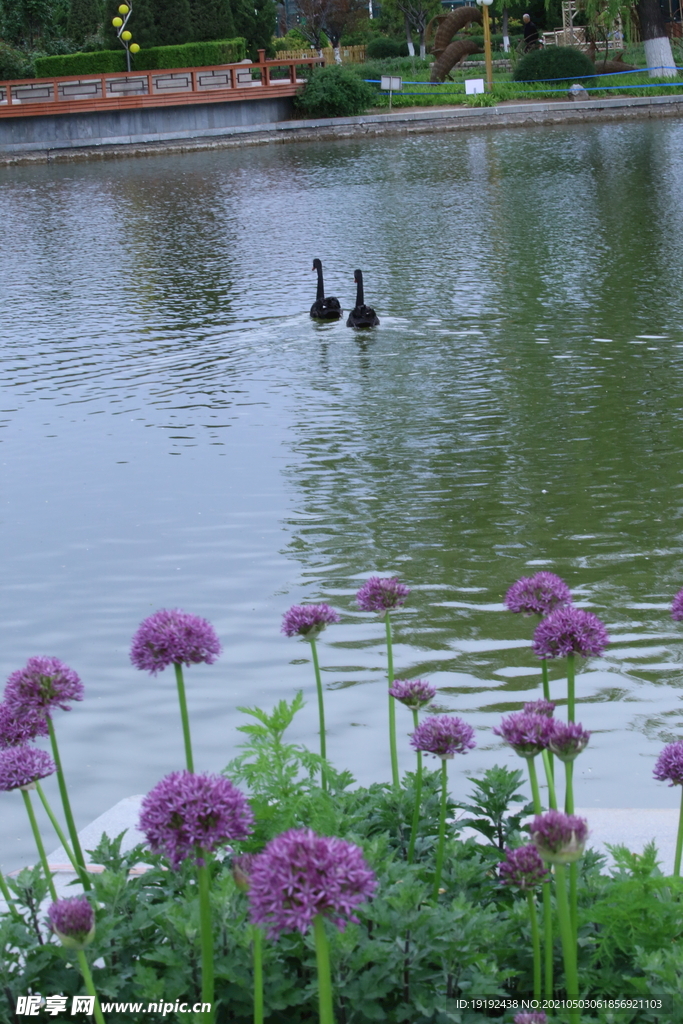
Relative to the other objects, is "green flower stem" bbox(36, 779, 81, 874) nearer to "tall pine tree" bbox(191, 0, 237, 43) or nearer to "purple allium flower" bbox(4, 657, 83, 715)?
"purple allium flower" bbox(4, 657, 83, 715)

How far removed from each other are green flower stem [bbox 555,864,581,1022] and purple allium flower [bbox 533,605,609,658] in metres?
0.51

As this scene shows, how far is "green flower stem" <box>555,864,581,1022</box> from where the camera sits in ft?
4.96

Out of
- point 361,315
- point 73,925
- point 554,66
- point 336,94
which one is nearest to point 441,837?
point 73,925

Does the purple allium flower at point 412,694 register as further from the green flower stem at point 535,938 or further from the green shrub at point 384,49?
the green shrub at point 384,49

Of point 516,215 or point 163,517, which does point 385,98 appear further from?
point 163,517

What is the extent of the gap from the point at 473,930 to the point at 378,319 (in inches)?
395

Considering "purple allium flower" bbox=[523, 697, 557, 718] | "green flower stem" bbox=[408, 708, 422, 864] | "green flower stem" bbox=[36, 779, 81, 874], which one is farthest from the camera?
"green flower stem" bbox=[408, 708, 422, 864]

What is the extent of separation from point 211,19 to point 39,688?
143 ft

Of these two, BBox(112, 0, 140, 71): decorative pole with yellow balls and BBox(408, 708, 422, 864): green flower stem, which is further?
BBox(112, 0, 140, 71): decorative pole with yellow balls

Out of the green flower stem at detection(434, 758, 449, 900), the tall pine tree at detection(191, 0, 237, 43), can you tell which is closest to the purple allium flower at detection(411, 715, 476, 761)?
the green flower stem at detection(434, 758, 449, 900)

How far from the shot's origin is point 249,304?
43.4ft

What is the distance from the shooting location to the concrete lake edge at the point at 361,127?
32.3m

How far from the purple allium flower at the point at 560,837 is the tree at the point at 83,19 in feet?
168

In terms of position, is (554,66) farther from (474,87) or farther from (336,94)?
(336,94)
